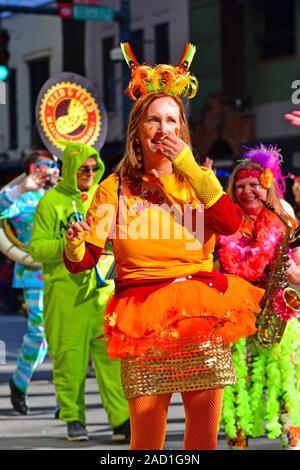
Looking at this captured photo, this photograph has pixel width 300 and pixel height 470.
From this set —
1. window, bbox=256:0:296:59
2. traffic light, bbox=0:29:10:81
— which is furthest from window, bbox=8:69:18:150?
traffic light, bbox=0:29:10:81

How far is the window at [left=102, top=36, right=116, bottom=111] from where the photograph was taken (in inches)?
1203

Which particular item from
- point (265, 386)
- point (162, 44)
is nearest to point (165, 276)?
point (265, 386)

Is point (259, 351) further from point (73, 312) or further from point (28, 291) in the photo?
point (28, 291)

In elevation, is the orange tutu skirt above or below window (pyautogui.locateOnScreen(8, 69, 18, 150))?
above

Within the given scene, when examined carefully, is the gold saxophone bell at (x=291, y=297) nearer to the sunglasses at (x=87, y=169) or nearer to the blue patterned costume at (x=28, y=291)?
the sunglasses at (x=87, y=169)

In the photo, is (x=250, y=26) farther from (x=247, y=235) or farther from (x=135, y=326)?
(x=135, y=326)

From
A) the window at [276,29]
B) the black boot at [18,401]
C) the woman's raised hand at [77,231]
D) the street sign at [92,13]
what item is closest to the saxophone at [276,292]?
the woman's raised hand at [77,231]

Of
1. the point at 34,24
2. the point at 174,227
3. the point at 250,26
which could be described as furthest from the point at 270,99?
the point at 174,227

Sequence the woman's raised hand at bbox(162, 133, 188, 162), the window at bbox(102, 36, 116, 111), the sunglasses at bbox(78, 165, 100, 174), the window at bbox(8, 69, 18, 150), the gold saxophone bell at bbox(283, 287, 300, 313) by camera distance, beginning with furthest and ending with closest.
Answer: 1. the window at bbox(8, 69, 18, 150)
2. the window at bbox(102, 36, 116, 111)
3. the sunglasses at bbox(78, 165, 100, 174)
4. the gold saxophone bell at bbox(283, 287, 300, 313)
5. the woman's raised hand at bbox(162, 133, 188, 162)

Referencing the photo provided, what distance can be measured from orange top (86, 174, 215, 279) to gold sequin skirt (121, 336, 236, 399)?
296 millimetres

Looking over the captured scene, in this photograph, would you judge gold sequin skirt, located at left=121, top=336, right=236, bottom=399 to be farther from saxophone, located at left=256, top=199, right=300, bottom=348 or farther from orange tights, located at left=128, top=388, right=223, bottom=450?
saxophone, located at left=256, top=199, right=300, bottom=348

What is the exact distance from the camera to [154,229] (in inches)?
203

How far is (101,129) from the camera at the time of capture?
9.92 metres
